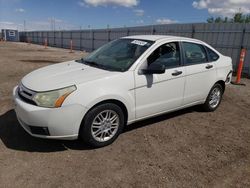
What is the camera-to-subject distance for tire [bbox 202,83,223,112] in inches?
194

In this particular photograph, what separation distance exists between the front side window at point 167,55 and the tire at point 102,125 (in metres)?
1.03

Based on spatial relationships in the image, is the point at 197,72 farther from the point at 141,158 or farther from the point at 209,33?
the point at 209,33

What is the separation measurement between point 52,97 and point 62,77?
0.46 m

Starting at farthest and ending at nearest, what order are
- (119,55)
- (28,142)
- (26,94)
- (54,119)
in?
1. (119,55)
2. (28,142)
3. (26,94)
4. (54,119)

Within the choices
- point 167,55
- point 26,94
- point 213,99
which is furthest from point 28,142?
point 213,99

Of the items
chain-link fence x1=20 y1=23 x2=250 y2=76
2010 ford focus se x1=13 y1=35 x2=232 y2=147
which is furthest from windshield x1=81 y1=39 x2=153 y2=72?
chain-link fence x1=20 y1=23 x2=250 y2=76

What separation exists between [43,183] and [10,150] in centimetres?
Result: 97

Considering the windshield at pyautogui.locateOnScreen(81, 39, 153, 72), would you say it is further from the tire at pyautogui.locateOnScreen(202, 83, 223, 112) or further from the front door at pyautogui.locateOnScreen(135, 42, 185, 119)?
the tire at pyautogui.locateOnScreen(202, 83, 223, 112)

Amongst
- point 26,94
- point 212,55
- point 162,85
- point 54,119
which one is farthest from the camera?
point 212,55

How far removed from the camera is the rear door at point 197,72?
13.9ft

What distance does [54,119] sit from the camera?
9.55 feet

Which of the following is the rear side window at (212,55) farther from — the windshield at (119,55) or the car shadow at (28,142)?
the car shadow at (28,142)

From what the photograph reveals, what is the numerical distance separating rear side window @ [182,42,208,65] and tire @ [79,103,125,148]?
69.7 inches

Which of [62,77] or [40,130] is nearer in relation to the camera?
[40,130]
